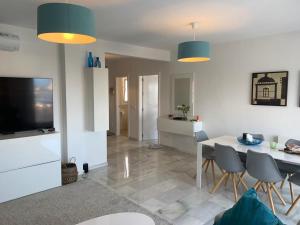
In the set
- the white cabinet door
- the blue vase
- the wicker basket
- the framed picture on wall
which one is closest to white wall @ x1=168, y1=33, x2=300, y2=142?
the framed picture on wall

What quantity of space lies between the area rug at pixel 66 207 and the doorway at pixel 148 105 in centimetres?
355

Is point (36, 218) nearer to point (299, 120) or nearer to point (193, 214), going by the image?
point (193, 214)

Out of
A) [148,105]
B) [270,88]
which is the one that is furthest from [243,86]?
[148,105]

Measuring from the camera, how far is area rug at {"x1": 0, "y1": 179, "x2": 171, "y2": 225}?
269cm

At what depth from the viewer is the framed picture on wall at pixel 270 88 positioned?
400cm

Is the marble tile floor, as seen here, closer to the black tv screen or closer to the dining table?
the dining table

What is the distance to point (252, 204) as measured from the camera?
4.63ft

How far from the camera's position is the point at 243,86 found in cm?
454

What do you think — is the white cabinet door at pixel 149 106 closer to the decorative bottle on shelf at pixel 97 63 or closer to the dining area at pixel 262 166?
the decorative bottle on shelf at pixel 97 63

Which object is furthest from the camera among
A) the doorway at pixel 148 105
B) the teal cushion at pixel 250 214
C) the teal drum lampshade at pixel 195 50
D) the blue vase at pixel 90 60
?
the doorway at pixel 148 105

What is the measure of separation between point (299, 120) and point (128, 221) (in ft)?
11.3

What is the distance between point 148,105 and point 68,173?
375 centimetres

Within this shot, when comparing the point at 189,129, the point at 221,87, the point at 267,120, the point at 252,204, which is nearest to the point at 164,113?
the point at 189,129

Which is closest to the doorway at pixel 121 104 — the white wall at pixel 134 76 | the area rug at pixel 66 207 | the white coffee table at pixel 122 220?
the white wall at pixel 134 76
